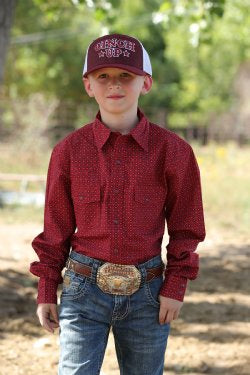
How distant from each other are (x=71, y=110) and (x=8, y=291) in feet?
58.8

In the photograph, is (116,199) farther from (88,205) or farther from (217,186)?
(217,186)

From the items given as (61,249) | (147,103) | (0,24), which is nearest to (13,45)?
(147,103)

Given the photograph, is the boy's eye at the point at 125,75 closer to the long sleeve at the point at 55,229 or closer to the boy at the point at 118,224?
the boy at the point at 118,224

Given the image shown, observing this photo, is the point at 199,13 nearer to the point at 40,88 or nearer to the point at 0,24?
the point at 0,24

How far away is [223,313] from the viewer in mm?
4988

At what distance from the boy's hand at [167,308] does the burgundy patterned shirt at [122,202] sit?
0.07 feet

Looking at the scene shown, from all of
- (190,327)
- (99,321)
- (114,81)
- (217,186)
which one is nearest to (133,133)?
(114,81)

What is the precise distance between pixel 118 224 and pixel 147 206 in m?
0.12

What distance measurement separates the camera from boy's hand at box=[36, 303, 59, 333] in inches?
92.7

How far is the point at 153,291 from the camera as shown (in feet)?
7.57

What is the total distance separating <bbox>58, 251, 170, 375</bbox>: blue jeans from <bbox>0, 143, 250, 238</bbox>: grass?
5947mm

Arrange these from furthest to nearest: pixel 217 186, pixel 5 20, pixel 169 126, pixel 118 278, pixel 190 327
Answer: pixel 169 126
pixel 217 186
pixel 5 20
pixel 190 327
pixel 118 278

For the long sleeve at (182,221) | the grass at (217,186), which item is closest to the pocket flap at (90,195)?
the long sleeve at (182,221)

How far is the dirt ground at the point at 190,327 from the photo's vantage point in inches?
154
